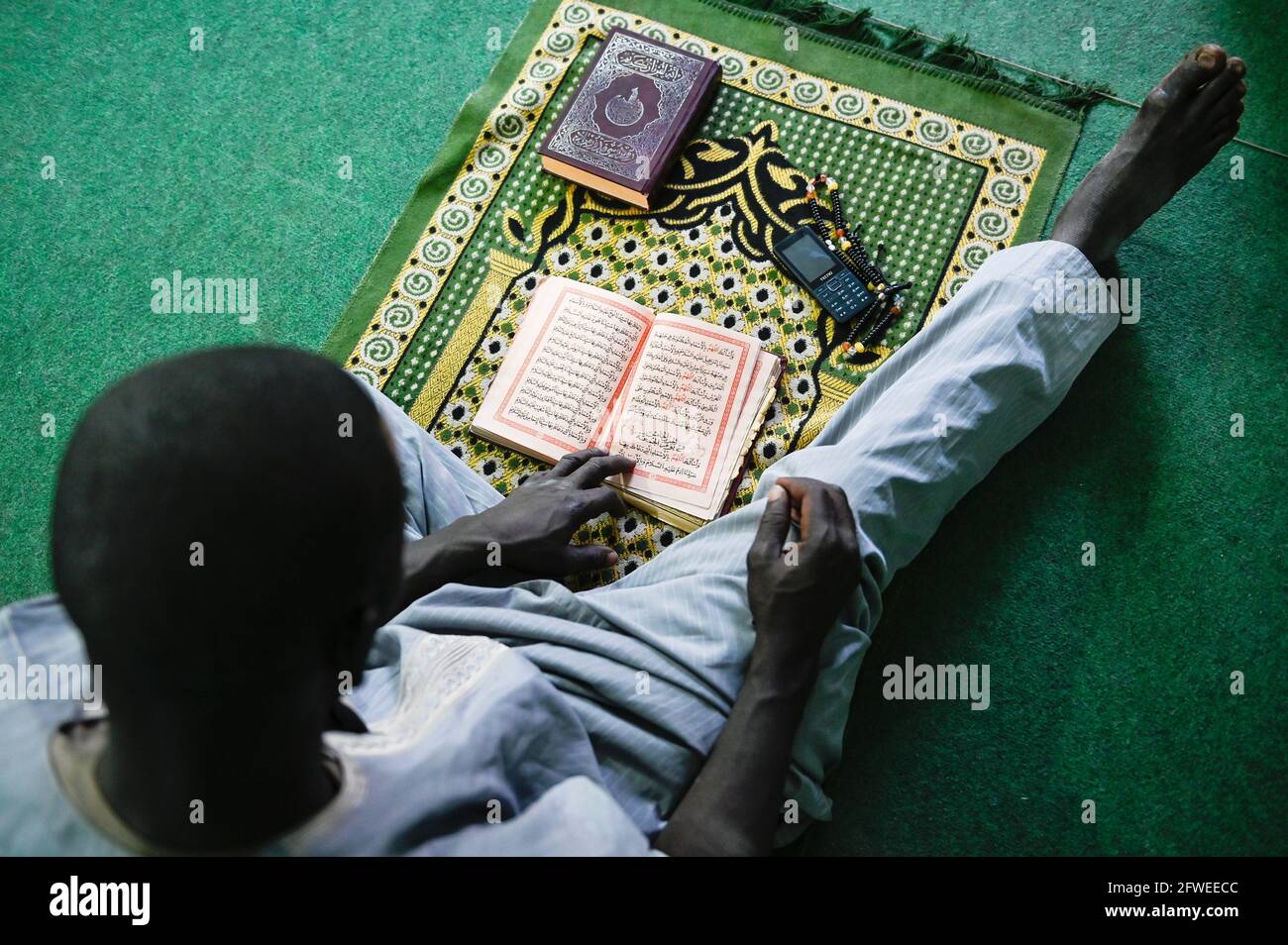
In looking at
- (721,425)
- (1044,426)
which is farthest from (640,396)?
(1044,426)

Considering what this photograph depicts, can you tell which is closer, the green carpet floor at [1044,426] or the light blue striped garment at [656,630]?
the light blue striped garment at [656,630]

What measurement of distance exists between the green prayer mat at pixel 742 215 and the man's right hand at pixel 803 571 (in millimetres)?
→ 267

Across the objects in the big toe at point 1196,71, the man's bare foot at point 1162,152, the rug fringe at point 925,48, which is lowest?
the man's bare foot at point 1162,152

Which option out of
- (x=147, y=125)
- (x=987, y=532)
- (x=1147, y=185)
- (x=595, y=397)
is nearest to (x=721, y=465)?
(x=595, y=397)

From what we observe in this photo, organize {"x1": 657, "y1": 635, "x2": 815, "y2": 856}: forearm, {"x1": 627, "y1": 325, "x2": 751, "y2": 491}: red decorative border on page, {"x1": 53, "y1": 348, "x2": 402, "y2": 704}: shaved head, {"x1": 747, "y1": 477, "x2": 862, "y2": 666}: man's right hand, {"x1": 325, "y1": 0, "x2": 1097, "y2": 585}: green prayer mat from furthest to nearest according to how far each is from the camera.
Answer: {"x1": 325, "y1": 0, "x2": 1097, "y2": 585}: green prayer mat < {"x1": 627, "y1": 325, "x2": 751, "y2": 491}: red decorative border on page < {"x1": 747, "y1": 477, "x2": 862, "y2": 666}: man's right hand < {"x1": 657, "y1": 635, "x2": 815, "y2": 856}: forearm < {"x1": 53, "y1": 348, "x2": 402, "y2": 704}: shaved head

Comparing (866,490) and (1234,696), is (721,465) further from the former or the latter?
(1234,696)

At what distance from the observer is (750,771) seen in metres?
1.03

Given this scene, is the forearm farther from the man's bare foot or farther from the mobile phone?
the man's bare foot

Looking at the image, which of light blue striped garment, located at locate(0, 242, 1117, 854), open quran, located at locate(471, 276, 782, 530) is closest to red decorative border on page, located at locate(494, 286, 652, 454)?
open quran, located at locate(471, 276, 782, 530)

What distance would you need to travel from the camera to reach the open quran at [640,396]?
4.62 feet

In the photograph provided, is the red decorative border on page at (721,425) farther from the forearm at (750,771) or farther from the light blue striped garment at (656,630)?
the forearm at (750,771)

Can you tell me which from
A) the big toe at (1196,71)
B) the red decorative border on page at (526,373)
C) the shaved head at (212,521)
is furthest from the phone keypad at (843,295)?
the shaved head at (212,521)

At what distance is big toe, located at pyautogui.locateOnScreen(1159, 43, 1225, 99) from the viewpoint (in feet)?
4.77

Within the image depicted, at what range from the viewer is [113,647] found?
63 centimetres
